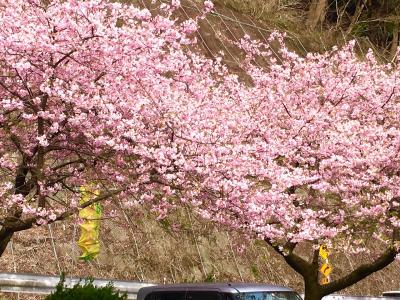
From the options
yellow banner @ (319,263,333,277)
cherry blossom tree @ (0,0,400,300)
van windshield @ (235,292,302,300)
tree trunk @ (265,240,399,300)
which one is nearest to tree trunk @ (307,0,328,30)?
yellow banner @ (319,263,333,277)

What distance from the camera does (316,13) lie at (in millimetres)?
39781

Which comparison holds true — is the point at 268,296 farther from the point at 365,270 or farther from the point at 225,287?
the point at 365,270

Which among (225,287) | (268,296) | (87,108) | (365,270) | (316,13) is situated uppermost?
(87,108)

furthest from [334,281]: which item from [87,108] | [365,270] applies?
[87,108]

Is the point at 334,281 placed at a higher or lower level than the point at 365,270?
lower

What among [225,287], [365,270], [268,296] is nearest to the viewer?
[225,287]

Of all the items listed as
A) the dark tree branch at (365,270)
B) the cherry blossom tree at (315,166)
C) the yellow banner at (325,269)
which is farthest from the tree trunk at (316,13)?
the dark tree branch at (365,270)

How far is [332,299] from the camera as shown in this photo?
20562 millimetres

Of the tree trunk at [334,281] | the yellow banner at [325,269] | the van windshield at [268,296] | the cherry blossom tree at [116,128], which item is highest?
the cherry blossom tree at [116,128]

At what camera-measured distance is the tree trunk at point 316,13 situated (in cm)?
3950

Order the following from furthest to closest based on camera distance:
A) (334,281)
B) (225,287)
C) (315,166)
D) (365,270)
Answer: (315,166) < (334,281) < (365,270) < (225,287)

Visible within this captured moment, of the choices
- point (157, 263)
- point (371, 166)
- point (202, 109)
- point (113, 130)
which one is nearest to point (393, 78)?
point (371, 166)

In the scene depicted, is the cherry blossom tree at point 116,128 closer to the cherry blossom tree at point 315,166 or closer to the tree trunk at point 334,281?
the cherry blossom tree at point 315,166

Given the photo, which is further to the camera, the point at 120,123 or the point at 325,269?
the point at 325,269
